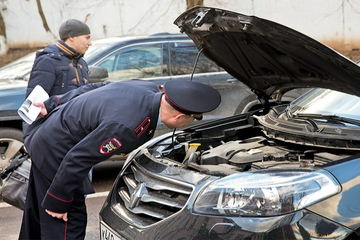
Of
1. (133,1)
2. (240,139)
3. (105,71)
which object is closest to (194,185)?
(240,139)

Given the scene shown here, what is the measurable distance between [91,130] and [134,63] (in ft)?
11.2

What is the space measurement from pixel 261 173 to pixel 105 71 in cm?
354

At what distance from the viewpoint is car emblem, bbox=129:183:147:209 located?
3.03m

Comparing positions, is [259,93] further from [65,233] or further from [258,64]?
[65,233]

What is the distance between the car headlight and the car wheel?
3746 mm

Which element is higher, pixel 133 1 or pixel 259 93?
pixel 259 93

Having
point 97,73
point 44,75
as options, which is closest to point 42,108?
point 44,75

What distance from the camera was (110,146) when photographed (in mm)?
2979

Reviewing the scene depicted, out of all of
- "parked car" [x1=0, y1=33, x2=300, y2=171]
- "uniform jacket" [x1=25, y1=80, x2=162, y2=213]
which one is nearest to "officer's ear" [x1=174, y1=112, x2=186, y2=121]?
"uniform jacket" [x1=25, y1=80, x2=162, y2=213]

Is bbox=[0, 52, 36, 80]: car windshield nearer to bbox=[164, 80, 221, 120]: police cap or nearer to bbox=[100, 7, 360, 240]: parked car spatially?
bbox=[100, 7, 360, 240]: parked car

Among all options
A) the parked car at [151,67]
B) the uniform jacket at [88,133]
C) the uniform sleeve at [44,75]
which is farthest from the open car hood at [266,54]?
the parked car at [151,67]

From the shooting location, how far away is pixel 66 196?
3.18 m

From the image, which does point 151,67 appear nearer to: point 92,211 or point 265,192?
point 92,211

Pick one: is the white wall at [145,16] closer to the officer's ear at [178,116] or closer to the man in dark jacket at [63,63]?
the man in dark jacket at [63,63]
